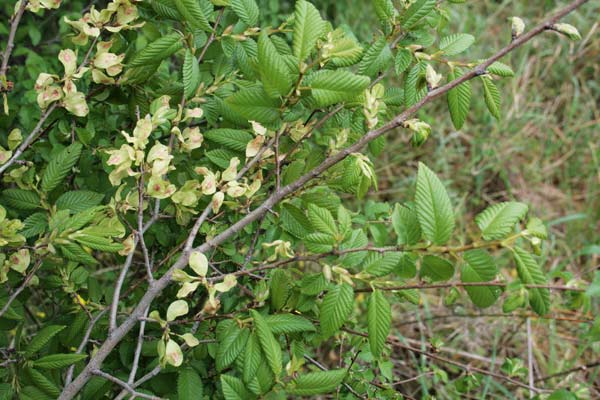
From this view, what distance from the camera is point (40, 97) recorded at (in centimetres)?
109

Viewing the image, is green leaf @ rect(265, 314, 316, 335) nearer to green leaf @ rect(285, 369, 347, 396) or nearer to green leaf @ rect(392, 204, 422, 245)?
green leaf @ rect(285, 369, 347, 396)

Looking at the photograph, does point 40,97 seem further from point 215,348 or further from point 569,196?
point 569,196

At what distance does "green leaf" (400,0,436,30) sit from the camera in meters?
1.03

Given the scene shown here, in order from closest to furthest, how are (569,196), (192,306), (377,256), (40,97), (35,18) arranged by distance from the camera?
(377,256) → (40,97) → (192,306) → (35,18) → (569,196)

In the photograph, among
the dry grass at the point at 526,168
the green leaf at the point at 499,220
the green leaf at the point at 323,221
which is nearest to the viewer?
Answer: the green leaf at the point at 499,220

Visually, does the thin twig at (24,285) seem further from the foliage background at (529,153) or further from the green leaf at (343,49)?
the foliage background at (529,153)

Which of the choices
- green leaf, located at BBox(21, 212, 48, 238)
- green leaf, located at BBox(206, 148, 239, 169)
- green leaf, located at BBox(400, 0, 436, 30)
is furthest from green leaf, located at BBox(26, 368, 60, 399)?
green leaf, located at BBox(400, 0, 436, 30)

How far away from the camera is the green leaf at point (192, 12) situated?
39.4 inches

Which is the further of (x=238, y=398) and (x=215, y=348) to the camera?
(x=215, y=348)

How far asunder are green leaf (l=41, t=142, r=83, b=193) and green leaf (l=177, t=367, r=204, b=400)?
0.39 m

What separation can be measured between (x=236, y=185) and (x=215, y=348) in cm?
32

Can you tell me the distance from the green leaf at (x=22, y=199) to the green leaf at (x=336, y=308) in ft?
1.86

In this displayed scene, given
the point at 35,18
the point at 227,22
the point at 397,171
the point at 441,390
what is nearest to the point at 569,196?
the point at 397,171

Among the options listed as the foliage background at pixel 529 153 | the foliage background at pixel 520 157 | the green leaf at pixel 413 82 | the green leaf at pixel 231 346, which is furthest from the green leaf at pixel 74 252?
the foliage background at pixel 529 153
